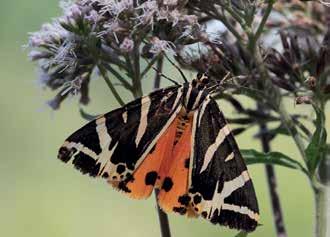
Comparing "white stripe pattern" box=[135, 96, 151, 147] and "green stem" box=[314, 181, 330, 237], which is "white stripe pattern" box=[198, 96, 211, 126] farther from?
"green stem" box=[314, 181, 330, 237]

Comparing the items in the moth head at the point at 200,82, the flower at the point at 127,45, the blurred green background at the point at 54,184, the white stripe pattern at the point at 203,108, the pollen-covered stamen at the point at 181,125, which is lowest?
the blurred green background at the point at 54,184

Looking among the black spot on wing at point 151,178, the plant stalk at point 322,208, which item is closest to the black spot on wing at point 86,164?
the black spot on wing at point 151,178

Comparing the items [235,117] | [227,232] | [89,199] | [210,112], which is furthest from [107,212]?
[210,112]

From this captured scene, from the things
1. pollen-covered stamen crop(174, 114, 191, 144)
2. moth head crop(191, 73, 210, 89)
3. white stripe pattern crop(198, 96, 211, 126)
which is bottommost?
pollen-covered stamen crop(174, 114, 191, 144)

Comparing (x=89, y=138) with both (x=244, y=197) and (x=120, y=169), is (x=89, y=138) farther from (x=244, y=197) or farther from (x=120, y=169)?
(x=244, y=197)

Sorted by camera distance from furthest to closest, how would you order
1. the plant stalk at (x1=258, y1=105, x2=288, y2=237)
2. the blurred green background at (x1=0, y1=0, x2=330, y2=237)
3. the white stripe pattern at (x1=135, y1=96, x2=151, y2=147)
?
the blurred green background at (x1=0, y1=0, x2=330, y2=237)
the plant stalk at (x1=258, y1=105, x2=288, y2=237)
the white stripe pattern at (x1=135, y1=96, x2=151, y2=147)

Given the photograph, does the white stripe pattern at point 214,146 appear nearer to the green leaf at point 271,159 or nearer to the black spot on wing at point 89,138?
the green leaf at point 271,159

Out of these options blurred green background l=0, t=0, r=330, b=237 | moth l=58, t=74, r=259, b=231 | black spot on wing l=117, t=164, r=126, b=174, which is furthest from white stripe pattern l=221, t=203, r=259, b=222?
blurred green background l=0, t=0, r=330, b=237
